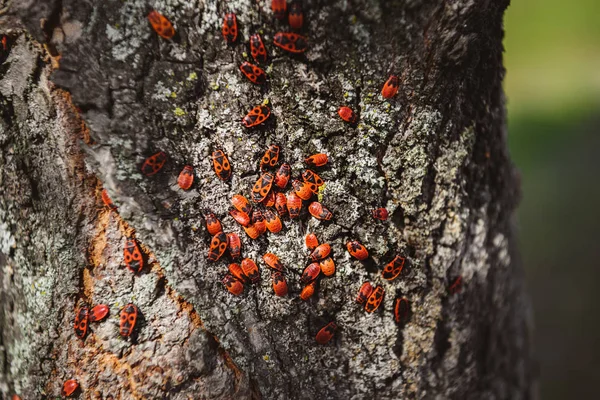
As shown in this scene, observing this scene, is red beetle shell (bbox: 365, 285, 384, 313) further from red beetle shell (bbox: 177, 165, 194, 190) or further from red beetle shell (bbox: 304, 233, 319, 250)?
red beetle shell (bbox: 177, 165, 194, 190)

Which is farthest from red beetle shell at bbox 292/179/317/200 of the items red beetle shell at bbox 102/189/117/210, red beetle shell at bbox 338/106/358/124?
red beetle shell at bbox 102/189/117/210

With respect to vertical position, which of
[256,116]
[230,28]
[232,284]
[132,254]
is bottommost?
[232,284]

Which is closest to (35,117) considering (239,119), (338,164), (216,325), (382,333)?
(239,119)

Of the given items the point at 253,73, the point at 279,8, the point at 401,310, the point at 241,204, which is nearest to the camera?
the point at 279,8

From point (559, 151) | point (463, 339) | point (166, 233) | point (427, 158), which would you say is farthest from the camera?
point (559, 151)

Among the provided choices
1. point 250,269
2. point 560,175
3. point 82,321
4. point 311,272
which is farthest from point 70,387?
point 560,175

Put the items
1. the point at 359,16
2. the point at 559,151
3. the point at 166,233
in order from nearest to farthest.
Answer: the point at 359,16 < the point at 166,233 < the point at 559,151

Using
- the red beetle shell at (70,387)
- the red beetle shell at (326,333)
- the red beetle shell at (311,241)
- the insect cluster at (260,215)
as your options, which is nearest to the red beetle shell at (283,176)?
the insect cluster at (260,215)

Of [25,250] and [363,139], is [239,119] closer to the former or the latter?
[363,139]

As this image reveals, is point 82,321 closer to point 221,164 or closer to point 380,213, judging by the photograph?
point 221,164
